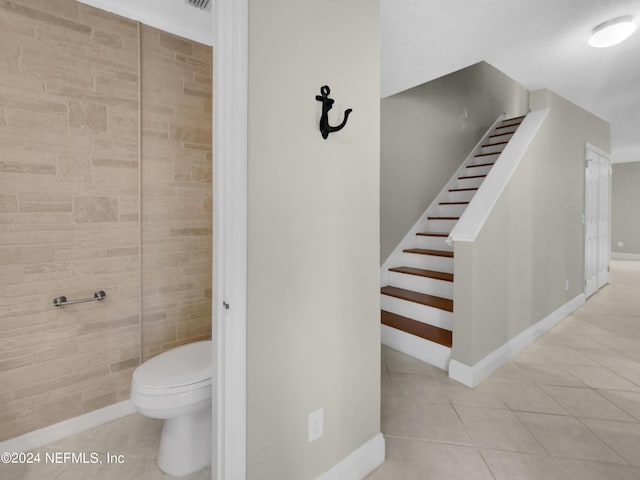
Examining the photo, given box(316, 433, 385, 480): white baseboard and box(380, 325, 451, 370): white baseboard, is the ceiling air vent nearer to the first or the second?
box(316, 433, 385, 480): white baseboard

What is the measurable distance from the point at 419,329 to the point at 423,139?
87.5 inches

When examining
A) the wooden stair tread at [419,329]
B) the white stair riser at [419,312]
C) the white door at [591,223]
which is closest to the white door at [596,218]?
the white door at [591,223]

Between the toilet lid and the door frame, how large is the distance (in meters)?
0.44

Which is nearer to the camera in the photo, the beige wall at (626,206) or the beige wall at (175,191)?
the beige wall at (175,191)

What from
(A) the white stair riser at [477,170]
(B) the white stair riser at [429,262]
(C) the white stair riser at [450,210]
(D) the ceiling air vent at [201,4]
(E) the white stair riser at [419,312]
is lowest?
(E) the white stair riser at [419,312]

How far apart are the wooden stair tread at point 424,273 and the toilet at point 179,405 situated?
6.80 feet

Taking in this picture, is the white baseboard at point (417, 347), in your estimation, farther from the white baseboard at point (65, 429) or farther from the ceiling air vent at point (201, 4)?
the ceiling air vent at point (201, 4)

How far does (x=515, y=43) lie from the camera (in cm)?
212

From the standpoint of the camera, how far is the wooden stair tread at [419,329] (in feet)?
7.82

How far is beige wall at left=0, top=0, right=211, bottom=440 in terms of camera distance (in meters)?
1.53

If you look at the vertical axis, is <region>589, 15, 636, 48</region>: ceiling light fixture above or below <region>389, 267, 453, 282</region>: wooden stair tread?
above

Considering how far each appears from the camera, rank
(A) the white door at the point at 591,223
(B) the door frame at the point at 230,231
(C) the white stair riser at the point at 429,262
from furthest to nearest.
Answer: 1. (A) the white door at the point at 591,223
2. (C) the white stair riser at the point at 429,262
3. (B) the door frame at the point at 230,231

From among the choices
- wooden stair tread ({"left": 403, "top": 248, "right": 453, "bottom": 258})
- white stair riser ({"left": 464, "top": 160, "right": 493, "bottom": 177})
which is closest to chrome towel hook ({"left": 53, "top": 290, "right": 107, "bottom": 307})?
wooden stair tread ({"left": 403, "top": 248, "right": 453, "bottom": 258})

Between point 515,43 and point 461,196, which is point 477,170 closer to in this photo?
point 461,196
